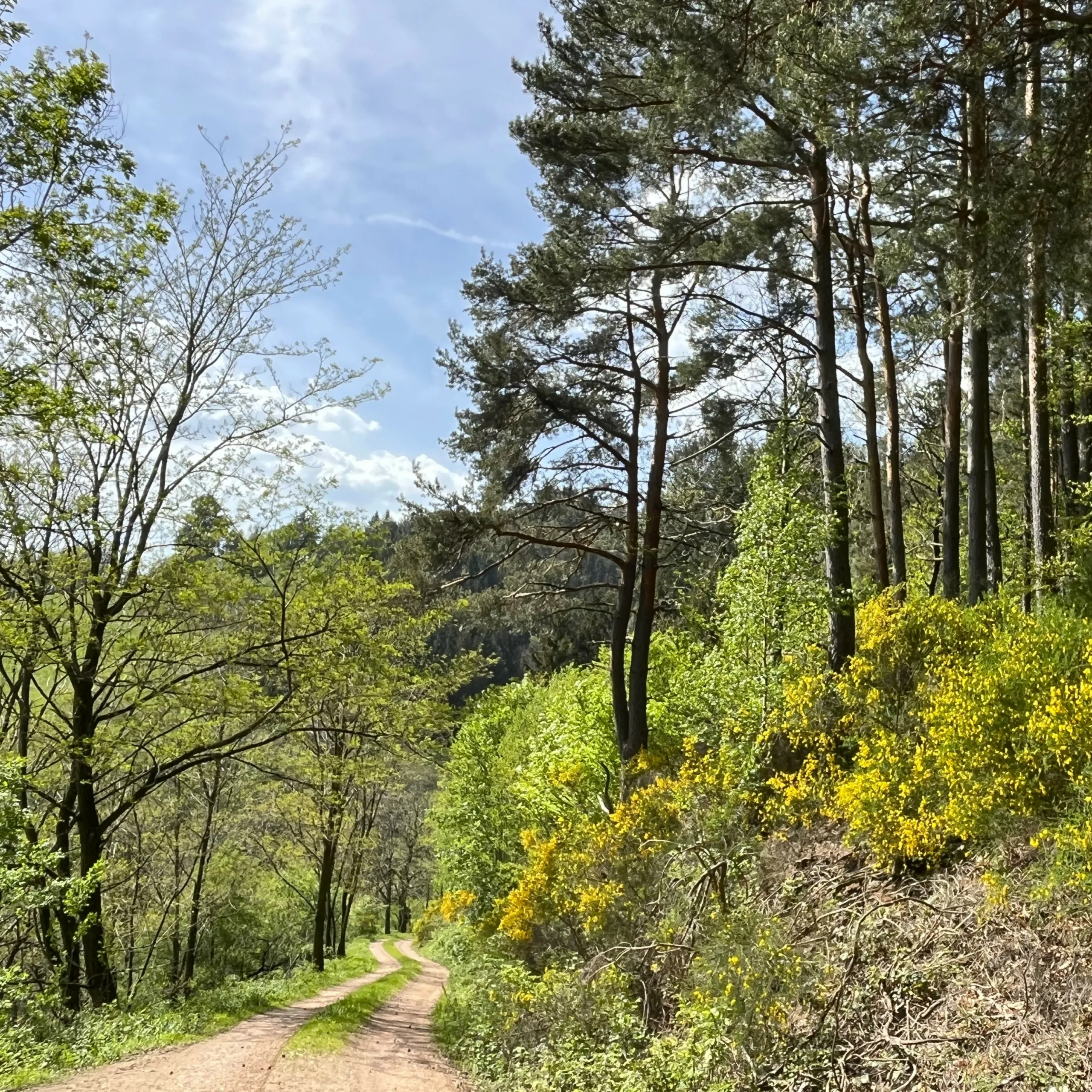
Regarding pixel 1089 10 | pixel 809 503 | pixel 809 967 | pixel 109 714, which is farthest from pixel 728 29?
pixel 109 714

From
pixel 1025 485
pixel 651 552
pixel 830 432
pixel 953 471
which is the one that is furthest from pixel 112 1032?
pixel 1025 485

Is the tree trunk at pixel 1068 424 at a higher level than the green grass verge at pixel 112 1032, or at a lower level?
higher

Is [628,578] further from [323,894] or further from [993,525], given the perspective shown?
[323,894]

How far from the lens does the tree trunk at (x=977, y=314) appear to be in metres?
7.27

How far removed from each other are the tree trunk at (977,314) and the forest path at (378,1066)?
27.9 feet

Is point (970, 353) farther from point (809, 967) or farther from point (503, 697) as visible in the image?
point (503, 697)

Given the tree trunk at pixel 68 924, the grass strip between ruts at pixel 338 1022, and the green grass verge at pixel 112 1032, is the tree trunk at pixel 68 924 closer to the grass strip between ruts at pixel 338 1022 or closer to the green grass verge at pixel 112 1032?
the green grass verge at pixel 112 1032

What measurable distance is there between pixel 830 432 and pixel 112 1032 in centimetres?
1130

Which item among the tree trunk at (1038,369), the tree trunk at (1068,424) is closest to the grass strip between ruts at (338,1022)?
the tree trunk at (1038,369)

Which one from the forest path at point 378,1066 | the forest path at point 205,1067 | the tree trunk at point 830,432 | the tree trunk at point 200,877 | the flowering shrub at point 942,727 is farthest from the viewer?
the tree trunk at point 200,877

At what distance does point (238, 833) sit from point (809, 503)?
1853 cm

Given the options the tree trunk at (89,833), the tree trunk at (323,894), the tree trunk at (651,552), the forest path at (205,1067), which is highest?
the tree trunk at (651,552)

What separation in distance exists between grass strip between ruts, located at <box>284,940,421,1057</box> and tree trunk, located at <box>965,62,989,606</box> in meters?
9.77

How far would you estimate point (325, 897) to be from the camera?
19.1 metres
